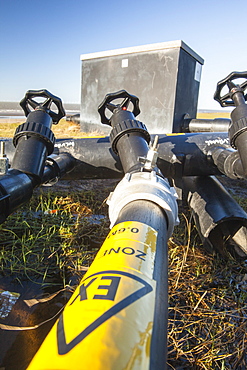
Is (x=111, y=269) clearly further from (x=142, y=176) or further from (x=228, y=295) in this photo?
(x=228, y=295)

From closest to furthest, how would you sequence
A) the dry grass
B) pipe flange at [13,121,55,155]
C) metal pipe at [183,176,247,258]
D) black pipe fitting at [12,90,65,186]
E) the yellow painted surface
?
1. the yellow painted surface
2. the dry grass
3. black pipe fitting at [12,90,65,186]
4. pipe flange at [13,121,55,155]
5. metal pipe at [183,176,247,258]

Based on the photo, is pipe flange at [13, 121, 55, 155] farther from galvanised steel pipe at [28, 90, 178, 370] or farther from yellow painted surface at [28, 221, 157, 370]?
yellow painted surface at [28, 221, 157, 370]

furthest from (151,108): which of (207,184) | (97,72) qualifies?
(207,184)

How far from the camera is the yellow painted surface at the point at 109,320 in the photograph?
1.72 feet

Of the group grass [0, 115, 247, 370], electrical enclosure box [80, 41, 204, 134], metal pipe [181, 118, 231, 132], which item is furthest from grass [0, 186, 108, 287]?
electrical enclosure box [80, 41, 204, 134]

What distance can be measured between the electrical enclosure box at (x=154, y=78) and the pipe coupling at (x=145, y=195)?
559 cm

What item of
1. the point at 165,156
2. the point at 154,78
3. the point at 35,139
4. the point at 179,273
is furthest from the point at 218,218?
the point at 154,78

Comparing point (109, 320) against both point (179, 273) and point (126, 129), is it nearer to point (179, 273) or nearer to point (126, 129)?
Result: point (179, 273)

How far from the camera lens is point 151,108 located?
691 centimetres

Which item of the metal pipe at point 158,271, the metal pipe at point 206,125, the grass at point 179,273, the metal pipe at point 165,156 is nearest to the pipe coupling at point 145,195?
the metal pipe at point 158,271

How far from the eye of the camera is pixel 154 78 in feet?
22.2

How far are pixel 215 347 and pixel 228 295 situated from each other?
50 cm

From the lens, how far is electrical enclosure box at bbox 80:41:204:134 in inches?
258

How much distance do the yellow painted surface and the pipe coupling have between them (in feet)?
1.22
